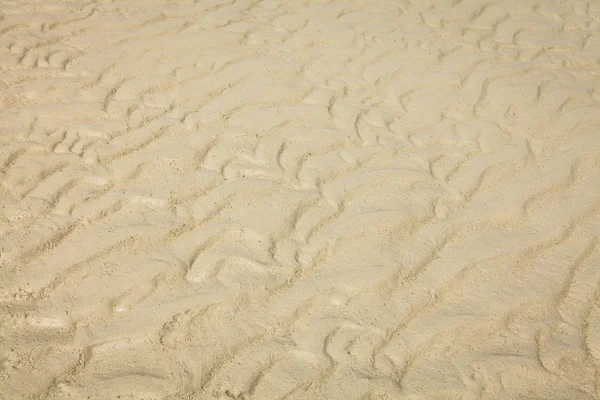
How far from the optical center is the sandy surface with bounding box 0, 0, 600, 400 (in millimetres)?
2312

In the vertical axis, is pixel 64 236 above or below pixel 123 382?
above

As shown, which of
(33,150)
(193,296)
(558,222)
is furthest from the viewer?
(33,150)

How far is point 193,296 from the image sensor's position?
2.52 m

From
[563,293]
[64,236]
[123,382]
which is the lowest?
[563,293]

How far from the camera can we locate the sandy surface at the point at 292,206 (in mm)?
2312

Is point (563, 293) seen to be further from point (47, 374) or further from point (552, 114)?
point (47, 374)

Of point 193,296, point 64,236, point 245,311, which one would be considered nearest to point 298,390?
point 245,311

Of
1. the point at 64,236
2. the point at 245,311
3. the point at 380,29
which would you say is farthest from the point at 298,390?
the point at 380,29

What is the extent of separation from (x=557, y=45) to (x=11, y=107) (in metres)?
3.90

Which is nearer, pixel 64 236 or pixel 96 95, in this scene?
pixel 64 236

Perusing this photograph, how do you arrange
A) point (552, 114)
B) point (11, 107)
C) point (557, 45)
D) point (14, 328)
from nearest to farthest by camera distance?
point (14, 328) < point (11, 107) < point (552, 114) < point (557, 45)

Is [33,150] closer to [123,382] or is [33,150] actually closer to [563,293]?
[123,382]

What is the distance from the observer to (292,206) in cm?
296

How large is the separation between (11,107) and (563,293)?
322cm
